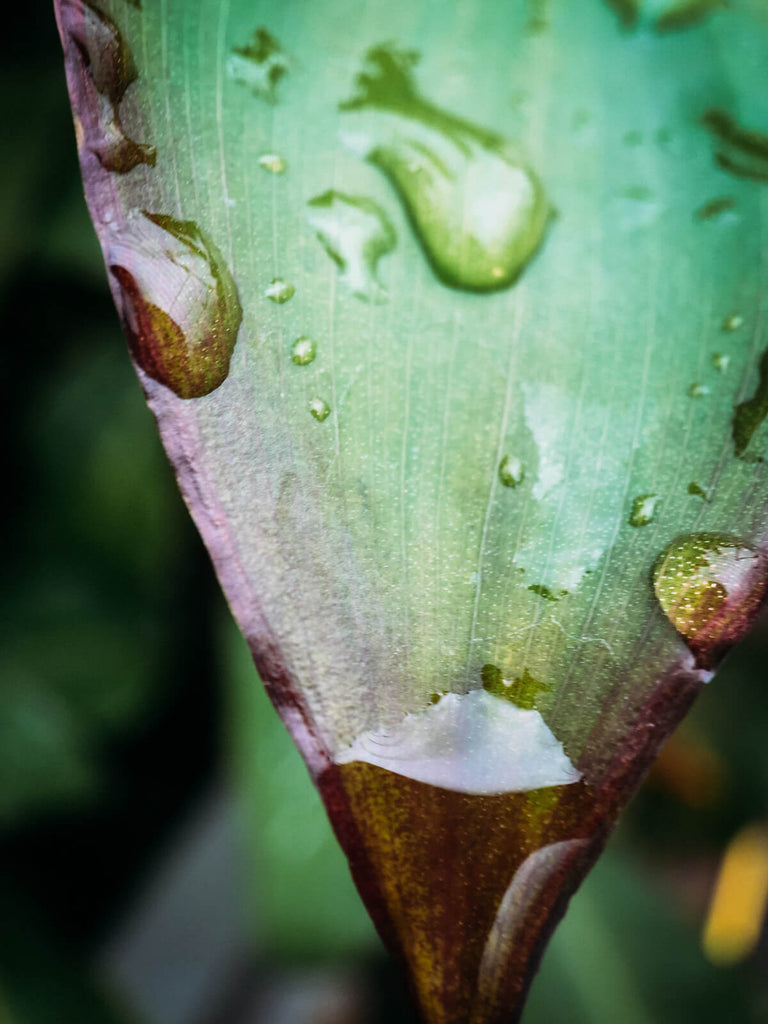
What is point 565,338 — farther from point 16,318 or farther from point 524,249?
point 16,318

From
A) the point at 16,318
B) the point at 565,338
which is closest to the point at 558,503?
the point at 565,338

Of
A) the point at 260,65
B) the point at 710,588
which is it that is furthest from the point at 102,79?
the point at 710,588

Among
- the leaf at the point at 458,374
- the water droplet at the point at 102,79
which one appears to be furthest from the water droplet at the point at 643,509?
the water droplet at the point at 102,79

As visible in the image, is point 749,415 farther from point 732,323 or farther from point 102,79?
point 102,79

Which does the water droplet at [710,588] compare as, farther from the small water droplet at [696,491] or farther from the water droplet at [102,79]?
the water droplet at [102,79]

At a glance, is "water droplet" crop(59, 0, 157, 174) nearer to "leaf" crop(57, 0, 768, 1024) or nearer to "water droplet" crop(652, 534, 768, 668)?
"leaf" crop(57, 0, 768, 1024)

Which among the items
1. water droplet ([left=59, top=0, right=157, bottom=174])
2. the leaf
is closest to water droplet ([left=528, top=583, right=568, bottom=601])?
the leaf
